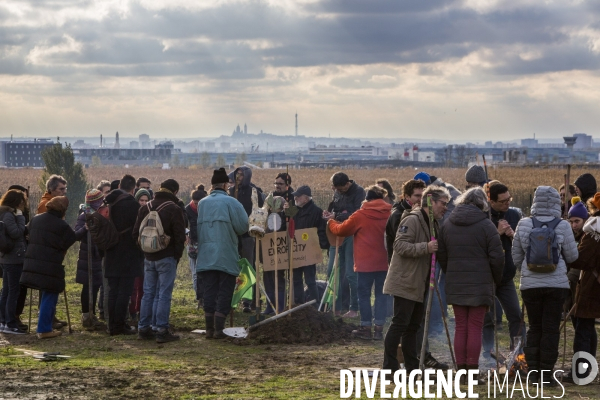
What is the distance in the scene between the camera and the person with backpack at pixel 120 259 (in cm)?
1104

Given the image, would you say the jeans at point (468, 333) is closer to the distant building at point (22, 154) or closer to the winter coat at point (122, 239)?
the winter coat at point (122, 239)

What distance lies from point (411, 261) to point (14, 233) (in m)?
5.30

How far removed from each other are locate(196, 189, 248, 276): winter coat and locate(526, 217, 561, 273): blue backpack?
13.7ft

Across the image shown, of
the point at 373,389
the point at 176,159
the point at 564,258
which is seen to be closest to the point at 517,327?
the point at 564,258

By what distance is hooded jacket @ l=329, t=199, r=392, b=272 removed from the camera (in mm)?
10883

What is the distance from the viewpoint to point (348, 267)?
1238cm

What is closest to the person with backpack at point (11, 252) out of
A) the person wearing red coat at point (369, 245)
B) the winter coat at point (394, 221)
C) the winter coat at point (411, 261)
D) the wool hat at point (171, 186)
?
the wool hat at point (171, 186)

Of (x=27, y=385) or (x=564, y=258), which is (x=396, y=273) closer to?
(x=564, y=258)

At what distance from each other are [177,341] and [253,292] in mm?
2302

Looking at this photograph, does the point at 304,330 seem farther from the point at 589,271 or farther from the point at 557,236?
the point at 557,236

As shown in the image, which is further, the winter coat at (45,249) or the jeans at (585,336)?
the winter coat at (45,249)

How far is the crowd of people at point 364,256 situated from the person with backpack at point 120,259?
0.01m

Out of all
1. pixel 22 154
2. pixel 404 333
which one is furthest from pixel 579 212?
pixel 22 154

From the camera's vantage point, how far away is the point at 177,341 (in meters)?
10.8
